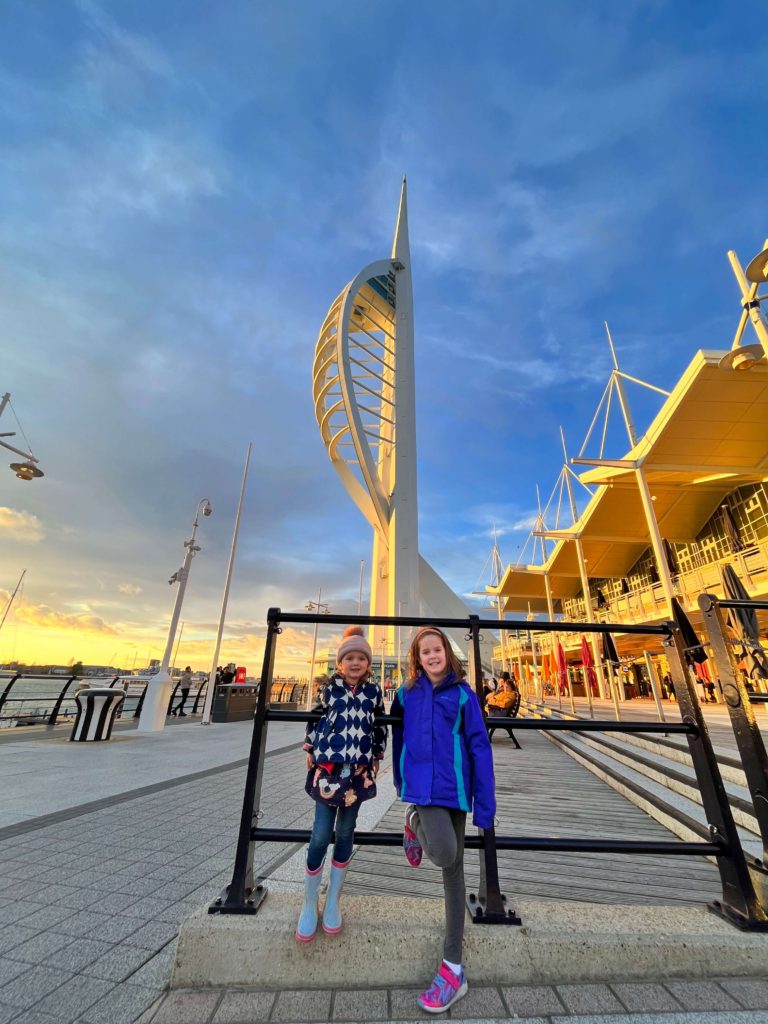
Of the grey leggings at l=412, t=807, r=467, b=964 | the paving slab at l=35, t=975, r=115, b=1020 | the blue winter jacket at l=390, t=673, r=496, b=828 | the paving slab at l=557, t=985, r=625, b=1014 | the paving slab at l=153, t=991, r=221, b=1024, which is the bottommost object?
the paving slab at l=35, t=975, r=115, b=1020

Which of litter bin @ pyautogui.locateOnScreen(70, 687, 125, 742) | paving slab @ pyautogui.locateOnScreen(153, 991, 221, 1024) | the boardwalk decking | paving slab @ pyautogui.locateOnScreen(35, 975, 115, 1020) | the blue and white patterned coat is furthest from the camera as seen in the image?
litter bin @ pyautogui.locateOnScreen(70, 687, 125, 742)

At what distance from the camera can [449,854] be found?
4.75 feet

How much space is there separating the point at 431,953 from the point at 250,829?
717mm

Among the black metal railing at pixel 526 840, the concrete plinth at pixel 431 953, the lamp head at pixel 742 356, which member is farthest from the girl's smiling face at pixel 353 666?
the lamp head at pixel 742 356

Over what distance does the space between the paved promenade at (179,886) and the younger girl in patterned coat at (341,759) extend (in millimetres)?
347

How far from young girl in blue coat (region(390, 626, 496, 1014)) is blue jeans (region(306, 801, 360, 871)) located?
247 mm

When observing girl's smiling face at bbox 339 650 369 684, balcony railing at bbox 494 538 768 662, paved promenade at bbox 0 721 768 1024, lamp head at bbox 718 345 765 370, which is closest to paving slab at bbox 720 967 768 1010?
paved promenade at bbox 0 721 768 1024

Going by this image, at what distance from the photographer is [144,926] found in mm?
1811

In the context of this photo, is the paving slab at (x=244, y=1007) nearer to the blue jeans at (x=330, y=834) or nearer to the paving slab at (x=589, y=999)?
the blue jeans at (x=330, y=834)

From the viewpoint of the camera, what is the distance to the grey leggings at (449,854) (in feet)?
4.54

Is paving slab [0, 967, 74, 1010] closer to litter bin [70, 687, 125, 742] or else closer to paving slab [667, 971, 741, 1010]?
paving slab [667, 971, 741, 1010]

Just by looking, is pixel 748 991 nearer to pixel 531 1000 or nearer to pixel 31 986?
pixel 531 1000

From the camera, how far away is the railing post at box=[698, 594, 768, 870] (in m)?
1.59

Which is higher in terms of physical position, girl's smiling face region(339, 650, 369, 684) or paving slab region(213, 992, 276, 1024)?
girl's smiling face region(339, 650, 369, 684)
